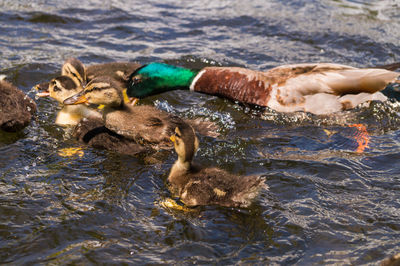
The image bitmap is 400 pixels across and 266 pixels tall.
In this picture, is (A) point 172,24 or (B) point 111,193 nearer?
(B) point 111,193

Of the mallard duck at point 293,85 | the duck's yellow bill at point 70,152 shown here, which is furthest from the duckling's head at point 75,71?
the duck's yellow bill at point 70,152

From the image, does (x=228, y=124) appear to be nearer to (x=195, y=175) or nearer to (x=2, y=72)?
(x=195, y=175)

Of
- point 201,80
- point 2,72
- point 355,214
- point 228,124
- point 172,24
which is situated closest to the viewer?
point 355,214

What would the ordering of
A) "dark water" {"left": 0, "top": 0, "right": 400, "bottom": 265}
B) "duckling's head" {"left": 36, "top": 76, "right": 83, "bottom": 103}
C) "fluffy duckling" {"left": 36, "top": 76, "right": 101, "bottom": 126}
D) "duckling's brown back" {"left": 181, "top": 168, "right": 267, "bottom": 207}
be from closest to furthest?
"dark water" {"left": 0, "top": 0, "right": 400, "bottom": 265}
"duckling's brown back" {"left": 181, "top": 168, "right": 267, "bottom": 207}
"fluffy duckling" {"left": 36, "top": 76, "right": 101, "bottom": 126}
"duckling's head" {"left": 36, "top": 76, "right": 83, "bottom": 103}

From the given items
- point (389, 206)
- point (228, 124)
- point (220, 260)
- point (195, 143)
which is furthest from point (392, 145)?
point (220, 260)

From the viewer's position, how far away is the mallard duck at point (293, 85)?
5.33m

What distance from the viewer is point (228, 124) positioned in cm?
529

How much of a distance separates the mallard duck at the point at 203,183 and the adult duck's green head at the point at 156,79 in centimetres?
176

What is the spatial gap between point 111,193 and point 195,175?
65 cm

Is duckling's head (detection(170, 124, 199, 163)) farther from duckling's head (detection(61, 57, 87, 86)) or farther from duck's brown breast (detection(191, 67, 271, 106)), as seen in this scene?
duckling's head (detection(61, 57, 87, 86))

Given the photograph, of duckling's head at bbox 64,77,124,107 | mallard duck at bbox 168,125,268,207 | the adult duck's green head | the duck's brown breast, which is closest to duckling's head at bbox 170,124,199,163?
mallard duck at bbox 168,125,268,207

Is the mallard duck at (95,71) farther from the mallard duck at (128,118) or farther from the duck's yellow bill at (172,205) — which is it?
the duck's yellow bill at (172,205)

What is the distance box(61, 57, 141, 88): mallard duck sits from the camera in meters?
5.68

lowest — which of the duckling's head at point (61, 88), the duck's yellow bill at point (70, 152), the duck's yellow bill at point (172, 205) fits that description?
the duck's yellow bill at point (172, 205)
